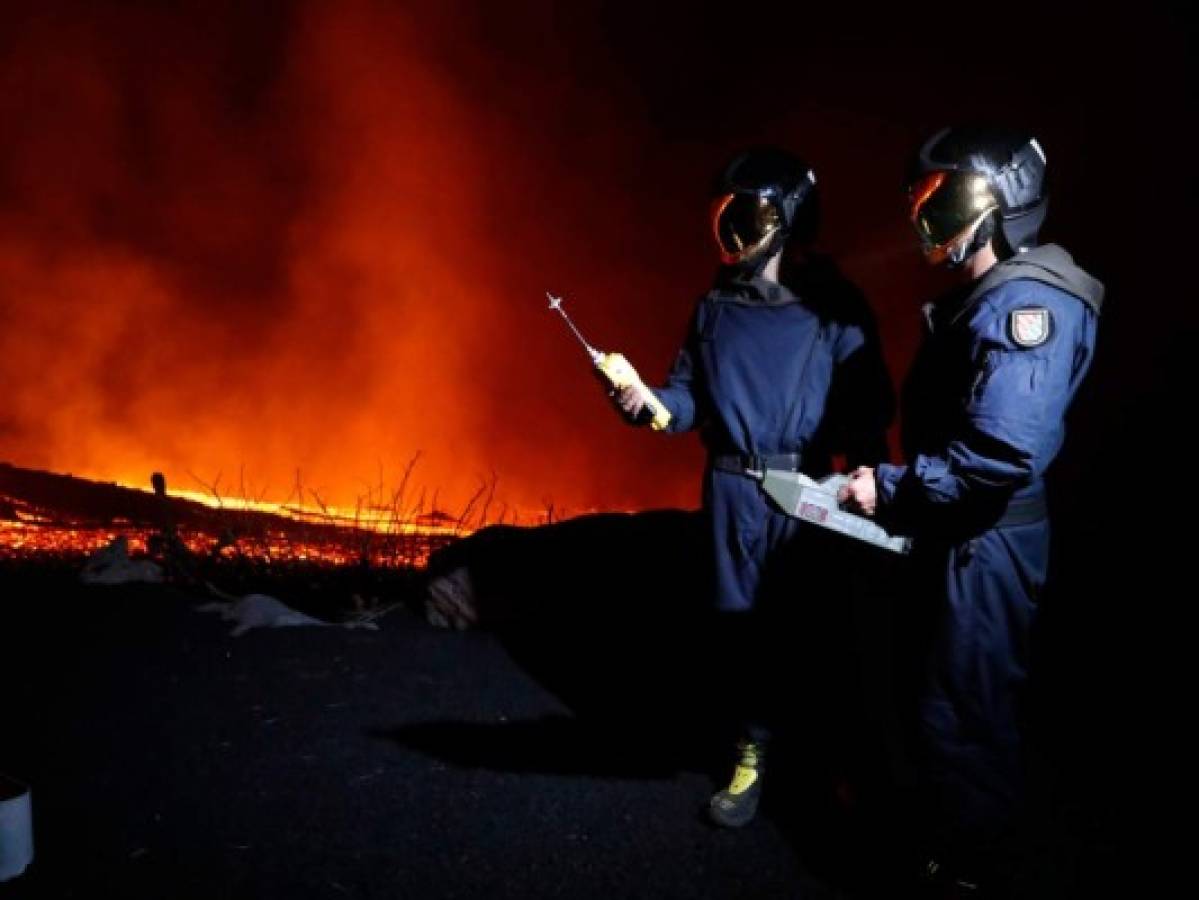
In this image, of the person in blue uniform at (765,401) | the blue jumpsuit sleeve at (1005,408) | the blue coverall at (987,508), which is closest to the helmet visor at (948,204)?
the blue coverall at (987,508)

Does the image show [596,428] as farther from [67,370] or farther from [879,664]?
[879,664]

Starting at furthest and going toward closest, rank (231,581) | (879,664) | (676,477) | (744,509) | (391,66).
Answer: (676,477), (391,66), (231,581), (879,664), (744,509)

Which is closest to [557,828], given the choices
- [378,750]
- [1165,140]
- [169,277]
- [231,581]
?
[378,750]

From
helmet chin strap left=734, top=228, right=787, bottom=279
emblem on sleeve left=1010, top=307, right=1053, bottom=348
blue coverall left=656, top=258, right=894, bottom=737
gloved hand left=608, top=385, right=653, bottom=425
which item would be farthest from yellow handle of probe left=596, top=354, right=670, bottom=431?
emblem on sleeve left=1010, top=307, right=1053, bottom=348

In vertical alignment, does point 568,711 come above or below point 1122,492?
below

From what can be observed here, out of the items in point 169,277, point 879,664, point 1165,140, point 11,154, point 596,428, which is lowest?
point 879,664

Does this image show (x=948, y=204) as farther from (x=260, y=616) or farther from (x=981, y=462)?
(x=260, y=616)

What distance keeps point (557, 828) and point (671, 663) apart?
1915 millimetres

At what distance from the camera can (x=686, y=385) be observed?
3.76m

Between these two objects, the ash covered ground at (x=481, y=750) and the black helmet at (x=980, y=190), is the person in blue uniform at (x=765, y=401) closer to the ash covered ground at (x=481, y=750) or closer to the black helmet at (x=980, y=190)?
the ash covered ground at (x=481, y=750)

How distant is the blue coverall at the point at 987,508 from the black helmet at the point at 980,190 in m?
0.19

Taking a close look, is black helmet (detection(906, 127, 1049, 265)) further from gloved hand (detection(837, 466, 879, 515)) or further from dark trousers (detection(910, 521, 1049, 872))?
dark trousers (detection(910, 521, 1049, 872))

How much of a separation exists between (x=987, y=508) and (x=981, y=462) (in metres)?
0.23

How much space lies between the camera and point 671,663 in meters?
5.17
